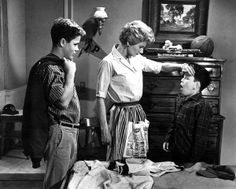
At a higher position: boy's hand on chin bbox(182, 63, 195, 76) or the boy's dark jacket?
boy's hand on chin bbox(182, 63, 195, 76)

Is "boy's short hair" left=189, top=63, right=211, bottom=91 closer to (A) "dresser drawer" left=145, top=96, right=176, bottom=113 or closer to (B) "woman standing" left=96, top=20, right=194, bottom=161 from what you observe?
(B) "woman standing" left=96, top=20, right=194, bottom=161

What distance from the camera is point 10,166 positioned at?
371 cm

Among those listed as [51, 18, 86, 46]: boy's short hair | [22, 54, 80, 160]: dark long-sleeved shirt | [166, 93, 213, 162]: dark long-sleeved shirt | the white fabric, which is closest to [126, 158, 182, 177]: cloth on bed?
[166, 93, 213, 162]: dark long-sleeved shirt

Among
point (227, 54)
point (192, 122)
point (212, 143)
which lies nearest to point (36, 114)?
point (192, 122)

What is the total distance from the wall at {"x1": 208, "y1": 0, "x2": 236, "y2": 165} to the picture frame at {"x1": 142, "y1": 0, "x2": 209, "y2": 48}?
137 mm

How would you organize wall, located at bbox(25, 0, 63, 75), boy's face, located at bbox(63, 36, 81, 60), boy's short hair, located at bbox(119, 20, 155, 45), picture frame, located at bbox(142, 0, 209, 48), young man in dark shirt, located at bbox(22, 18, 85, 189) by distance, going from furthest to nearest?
picture frame, located at bbox(142, 0, 209, 48) < wall, located at bbox(25, 0, 63, 75) < boy's short hair, located at bbox(119, 20, 155, 45) < boy's face, located at bbox(63, 36, 81, 60) < young man in dark shirt, located at bbox(22, 18, 85, 189)

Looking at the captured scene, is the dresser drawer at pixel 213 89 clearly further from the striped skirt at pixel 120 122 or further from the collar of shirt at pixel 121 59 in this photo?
the collar of shirt at pixel 121 59

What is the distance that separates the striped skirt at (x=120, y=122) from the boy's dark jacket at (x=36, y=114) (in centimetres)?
80

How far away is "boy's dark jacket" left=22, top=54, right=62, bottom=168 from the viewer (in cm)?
209

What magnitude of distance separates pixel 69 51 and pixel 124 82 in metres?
0.68

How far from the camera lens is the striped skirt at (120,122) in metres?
2.79

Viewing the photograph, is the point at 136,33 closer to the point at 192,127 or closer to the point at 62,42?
the point at 62,42

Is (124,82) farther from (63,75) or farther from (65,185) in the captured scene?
(65,185)

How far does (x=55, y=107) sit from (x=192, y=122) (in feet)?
3.79
